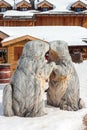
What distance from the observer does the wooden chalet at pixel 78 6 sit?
33.0m

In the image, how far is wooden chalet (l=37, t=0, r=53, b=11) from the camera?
3269 centimetres

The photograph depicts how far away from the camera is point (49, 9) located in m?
33.3

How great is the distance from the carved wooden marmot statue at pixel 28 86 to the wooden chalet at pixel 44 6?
2601cm

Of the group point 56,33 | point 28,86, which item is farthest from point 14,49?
point 28,86

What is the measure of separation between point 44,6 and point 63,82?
2579 cm

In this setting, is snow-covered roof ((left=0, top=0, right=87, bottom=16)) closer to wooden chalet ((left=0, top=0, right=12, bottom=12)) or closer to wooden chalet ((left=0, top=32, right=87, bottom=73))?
wooden chalet ((left=0, top=0, right=12, bottom=12))

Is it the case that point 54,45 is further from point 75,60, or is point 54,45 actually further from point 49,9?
point 49,9

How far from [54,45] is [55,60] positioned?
0.37 meters

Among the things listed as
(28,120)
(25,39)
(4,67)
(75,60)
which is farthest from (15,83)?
(75,60)

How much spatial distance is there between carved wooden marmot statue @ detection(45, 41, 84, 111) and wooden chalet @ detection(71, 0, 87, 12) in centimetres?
2582

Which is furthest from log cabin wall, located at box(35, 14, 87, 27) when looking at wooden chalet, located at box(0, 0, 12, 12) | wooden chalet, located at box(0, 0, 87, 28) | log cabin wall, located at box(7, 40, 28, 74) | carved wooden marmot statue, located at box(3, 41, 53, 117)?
carved wooden marmot statue, located at box(3, 41, 53, 117)

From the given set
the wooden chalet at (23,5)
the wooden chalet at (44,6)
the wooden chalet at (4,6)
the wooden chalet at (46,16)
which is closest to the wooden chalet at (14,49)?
the wooden chalet at (46,16)

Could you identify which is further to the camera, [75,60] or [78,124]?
[75,60]

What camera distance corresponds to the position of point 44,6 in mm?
32750
